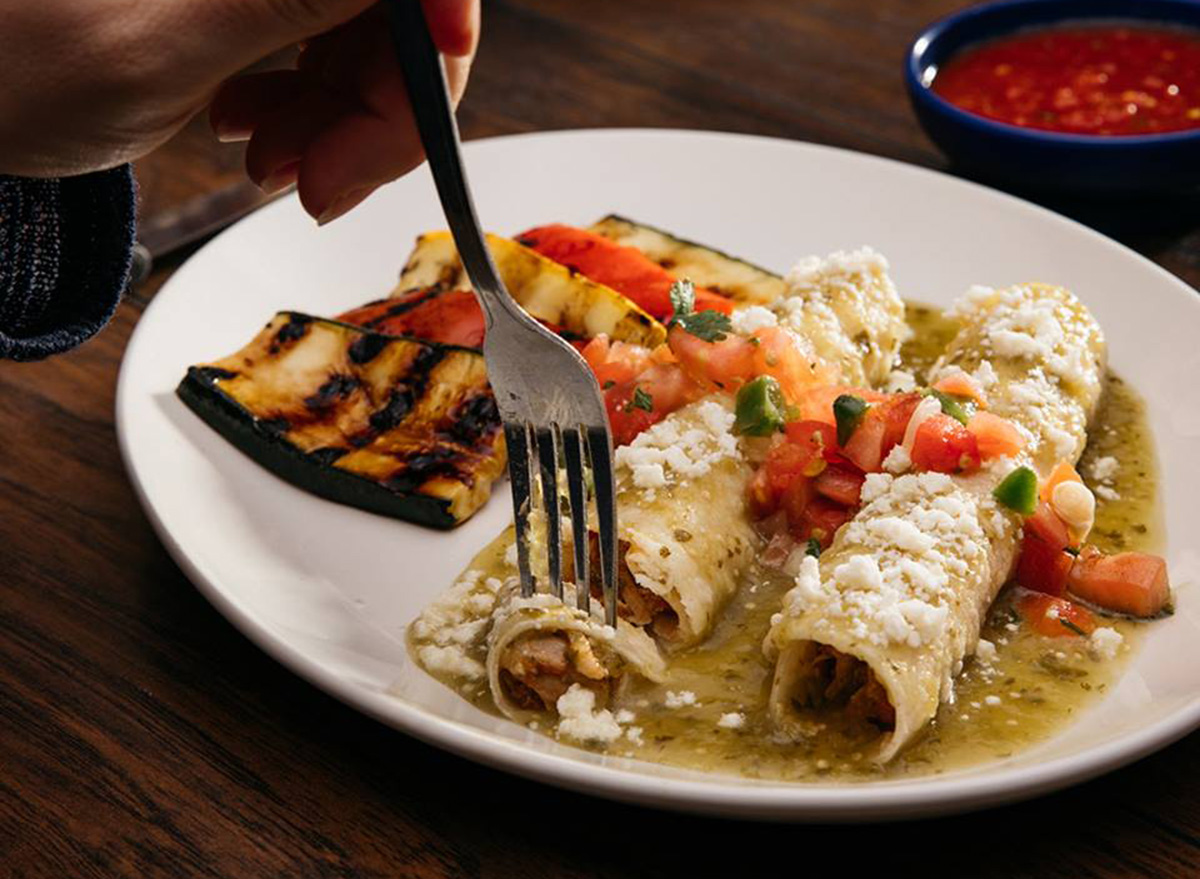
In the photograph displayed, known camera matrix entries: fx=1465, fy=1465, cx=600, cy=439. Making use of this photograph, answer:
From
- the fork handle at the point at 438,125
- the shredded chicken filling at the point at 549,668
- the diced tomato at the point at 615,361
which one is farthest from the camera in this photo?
the diced tomato at the point at 615,361

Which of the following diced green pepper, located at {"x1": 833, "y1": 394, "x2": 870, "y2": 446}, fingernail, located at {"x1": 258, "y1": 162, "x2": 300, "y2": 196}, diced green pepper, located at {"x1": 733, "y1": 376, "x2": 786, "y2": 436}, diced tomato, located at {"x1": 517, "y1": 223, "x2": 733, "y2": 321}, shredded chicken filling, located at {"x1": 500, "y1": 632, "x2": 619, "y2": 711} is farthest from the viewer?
diced tomato, located at {"x1": 517, "y1": 223, "x2": 733, "y2": 321}

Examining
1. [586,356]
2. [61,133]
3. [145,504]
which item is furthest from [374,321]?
[61,133]

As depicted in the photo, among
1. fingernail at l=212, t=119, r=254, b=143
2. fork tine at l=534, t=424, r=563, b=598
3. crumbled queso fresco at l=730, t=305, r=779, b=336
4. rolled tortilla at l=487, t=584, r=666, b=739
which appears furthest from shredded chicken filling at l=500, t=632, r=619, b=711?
fingernail at l=212, t=119, r=254, b=143

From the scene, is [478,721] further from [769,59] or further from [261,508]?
[769,59]

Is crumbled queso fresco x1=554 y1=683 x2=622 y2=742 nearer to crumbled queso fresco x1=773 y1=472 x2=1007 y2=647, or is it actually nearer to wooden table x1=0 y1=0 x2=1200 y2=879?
wooden table x1=0 y1=0 x2=1200 y2=879

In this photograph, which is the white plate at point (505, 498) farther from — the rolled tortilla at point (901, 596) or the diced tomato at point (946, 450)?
the diced tomato at point (946, 450)

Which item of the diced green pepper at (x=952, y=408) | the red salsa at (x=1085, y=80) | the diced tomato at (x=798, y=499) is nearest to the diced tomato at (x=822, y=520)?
the diced tomato at (x=798, y=499)

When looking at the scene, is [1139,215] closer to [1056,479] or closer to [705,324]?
[1056,479]
